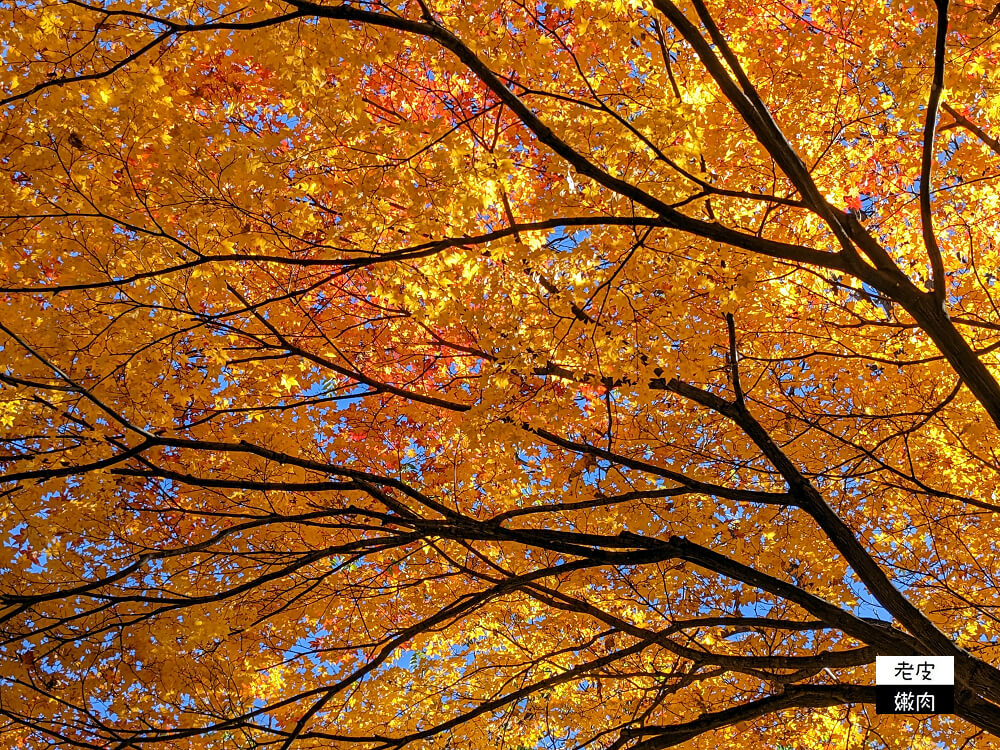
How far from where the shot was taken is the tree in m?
4.00

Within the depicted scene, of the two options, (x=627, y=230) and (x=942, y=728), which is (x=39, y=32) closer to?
(x=627, y=230)

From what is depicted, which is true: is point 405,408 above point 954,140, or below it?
below

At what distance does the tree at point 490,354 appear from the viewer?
13.1ft

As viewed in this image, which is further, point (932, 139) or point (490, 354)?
point (490, 354)

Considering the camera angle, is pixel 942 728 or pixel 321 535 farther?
pixel 942 728

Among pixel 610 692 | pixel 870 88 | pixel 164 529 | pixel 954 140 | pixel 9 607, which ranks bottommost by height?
pixel 9 607

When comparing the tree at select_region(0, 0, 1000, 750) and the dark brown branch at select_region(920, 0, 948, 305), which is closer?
the dark brown branch at select_region(920, 0, 948, 305)

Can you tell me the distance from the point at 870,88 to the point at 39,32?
477 cm

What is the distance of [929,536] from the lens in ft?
22.2

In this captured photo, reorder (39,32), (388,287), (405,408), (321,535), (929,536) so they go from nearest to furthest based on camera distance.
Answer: (39,32)
(388,287)
(321,535)
(405,408)
(929,536)

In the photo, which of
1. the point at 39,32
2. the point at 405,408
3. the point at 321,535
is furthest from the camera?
the point at 405,408

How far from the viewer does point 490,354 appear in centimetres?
521

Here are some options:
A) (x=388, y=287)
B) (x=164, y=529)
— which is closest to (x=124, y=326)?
(x=388, y=287)

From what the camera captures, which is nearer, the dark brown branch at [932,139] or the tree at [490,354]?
the dark brown branch at [932,139]
